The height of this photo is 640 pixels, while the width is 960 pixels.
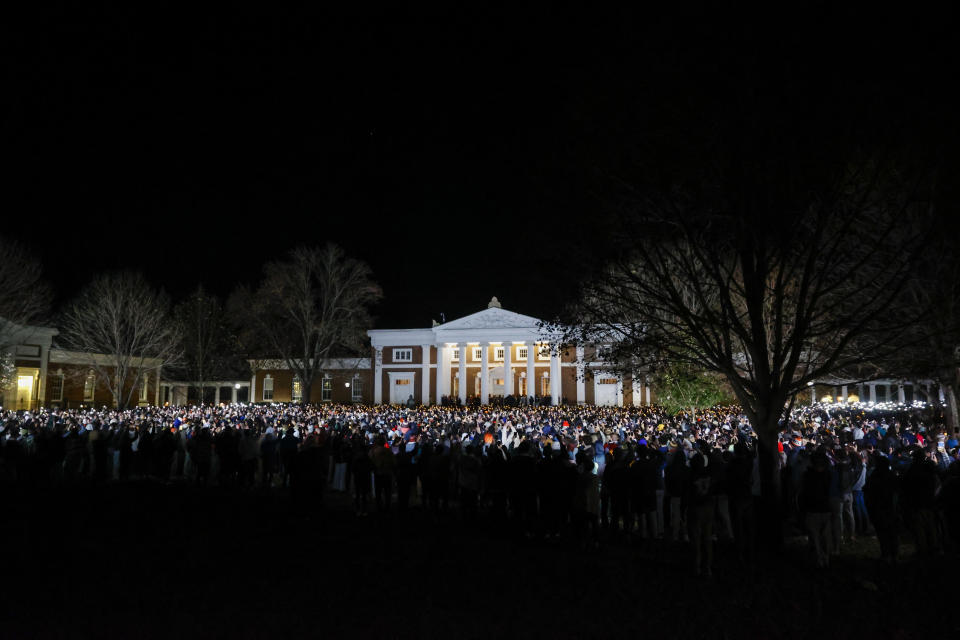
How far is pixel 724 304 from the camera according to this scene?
33.9 feet

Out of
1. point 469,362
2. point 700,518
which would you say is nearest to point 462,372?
point 469,362

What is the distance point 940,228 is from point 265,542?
11.8 metres

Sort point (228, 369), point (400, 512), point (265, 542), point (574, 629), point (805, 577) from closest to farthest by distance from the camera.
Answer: point (574, 629)
point (805, 577)
point (265, 542)
point (400, 512)
point (228, 369)

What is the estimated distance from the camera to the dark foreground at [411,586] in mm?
5875

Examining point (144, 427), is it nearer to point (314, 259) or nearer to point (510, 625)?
point (510, 625)

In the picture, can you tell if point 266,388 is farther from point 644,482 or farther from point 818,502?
point 818,502

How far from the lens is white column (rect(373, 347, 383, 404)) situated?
→ 61.2 m

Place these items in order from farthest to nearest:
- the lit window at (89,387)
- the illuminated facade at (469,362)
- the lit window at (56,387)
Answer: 1. the illuminated facade at (469,362)
2. the lit window at (89,387)
3. the lit window at (56,387)

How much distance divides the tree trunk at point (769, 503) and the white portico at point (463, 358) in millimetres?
47682

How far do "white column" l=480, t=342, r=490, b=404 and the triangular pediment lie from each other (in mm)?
1935

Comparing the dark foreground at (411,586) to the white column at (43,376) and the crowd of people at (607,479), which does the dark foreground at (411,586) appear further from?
the white column at (43,376)

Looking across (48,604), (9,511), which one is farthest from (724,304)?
(9,511)

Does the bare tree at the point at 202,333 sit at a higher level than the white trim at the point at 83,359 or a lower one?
higher

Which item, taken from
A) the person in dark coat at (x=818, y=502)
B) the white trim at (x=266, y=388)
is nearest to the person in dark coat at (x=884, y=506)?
the person in dark coat at (x=818, y=502)
